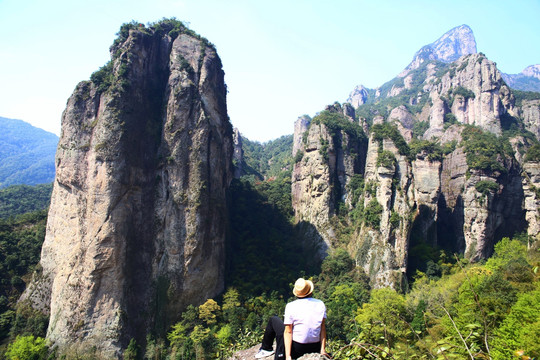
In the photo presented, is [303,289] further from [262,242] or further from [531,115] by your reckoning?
[531,115]

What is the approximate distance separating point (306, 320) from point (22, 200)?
215 feet

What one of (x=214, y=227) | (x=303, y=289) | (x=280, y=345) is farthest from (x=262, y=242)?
(x=303, y=289)

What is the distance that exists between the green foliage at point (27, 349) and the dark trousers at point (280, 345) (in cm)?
2793

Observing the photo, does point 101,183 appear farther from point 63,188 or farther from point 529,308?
point 529,308

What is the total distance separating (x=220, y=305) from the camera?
→ 3462cm

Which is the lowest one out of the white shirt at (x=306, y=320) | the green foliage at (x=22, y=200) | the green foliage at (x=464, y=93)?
the white shirt at (x=306, y=320)

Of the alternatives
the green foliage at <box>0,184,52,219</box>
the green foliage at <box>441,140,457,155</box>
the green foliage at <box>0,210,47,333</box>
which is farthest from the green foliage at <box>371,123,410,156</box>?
the green foliage at <box>0,184,52,219</box>

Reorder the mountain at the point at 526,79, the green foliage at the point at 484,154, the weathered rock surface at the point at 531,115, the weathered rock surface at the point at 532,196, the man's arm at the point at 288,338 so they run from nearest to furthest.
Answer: the man's arm at the point at 288,338, the weathered rock surface at the point at 532,196, the green foliage at the point at 484,154, the weathered rock surface at the point at 531,115, the mountain at the point at 526,79

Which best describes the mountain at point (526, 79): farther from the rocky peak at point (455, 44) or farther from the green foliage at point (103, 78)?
the green foliage at point (103, 78)

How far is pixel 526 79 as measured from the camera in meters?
154

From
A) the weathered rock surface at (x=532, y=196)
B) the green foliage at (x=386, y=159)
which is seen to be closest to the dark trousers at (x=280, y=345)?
the green foliage at (x=386, y=159)

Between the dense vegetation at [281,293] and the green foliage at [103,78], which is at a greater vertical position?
the green foliage at [103,78]

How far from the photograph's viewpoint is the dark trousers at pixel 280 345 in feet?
16.8

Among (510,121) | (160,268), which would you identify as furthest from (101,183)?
(510,121)
